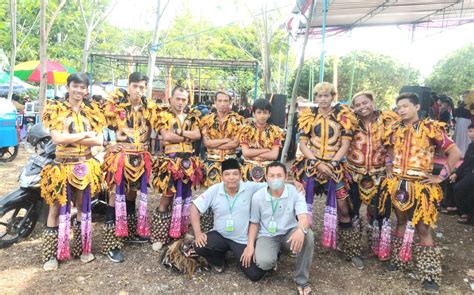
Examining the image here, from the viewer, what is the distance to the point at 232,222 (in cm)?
359

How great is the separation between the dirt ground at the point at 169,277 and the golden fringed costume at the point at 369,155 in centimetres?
82

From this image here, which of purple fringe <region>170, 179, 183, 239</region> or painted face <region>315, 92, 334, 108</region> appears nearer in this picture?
painted face <region>315, 92, 334, 108</region>

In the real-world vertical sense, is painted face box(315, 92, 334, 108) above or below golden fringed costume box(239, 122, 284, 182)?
above

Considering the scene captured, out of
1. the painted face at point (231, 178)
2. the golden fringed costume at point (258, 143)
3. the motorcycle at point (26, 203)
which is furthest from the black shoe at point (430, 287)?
the motorcycle at point (26, 203)

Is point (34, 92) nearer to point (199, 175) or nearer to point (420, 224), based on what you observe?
point (199, 175)

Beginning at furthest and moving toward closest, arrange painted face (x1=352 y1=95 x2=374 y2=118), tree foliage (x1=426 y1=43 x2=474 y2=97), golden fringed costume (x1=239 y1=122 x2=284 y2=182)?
tree foliage (x1=426 y1=43 x2=474 y2=97), golden fringed costume (x1=239 y1=122 x2=284 y2=182), painted face (x1=352 y1=95 x2=374 y2=118)

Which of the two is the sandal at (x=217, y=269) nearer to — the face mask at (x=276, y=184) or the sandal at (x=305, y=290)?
the sandal at (x=305, y=290)

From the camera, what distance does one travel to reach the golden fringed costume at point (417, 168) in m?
3.33

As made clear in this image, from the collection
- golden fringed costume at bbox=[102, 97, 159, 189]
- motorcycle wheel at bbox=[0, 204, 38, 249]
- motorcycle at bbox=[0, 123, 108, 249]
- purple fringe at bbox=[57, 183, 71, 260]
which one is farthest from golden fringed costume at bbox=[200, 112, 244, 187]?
motorcycle wheel at bbox=[0, 204, 38, 249]

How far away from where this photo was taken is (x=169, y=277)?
135 inches

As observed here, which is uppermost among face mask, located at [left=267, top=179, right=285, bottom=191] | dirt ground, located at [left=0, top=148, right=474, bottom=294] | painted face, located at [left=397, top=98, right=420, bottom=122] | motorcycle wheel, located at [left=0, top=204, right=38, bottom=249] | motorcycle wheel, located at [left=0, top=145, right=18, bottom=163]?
painted face, located at [left=397, top=98, right=420, bottom=122]

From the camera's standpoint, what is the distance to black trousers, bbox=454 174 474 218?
5.26 metres

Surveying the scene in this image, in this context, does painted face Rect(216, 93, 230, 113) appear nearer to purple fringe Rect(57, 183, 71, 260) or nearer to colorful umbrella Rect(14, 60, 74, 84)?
purple fringe Rect(57, 183, 71, 260)

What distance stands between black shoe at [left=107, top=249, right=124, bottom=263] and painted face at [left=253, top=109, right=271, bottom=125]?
202 cm
